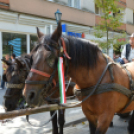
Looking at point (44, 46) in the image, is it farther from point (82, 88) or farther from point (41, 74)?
point (82, 88)

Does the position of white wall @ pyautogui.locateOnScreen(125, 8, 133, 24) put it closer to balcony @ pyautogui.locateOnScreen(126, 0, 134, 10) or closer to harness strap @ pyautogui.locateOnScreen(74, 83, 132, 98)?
balcony @ pyautogui.locateOnScreen(126, 0, 134, 10)

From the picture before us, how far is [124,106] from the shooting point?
2.49 m

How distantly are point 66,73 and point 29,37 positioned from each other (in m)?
8.74

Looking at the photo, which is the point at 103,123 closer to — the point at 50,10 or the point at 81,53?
the point at 81,53

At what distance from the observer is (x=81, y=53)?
2176 mm

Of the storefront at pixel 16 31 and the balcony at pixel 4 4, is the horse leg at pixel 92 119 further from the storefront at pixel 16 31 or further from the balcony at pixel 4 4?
the balcony at pixel 4 4

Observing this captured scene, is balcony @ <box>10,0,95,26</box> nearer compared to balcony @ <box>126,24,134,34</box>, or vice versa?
balcony @ <box>10,0,95,26</box>

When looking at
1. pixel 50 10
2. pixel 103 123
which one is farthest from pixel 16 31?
pixel 103 123

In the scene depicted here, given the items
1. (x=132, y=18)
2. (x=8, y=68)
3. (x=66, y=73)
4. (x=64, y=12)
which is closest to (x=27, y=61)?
(x=8, y=68)

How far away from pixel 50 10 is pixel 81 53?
9.36 metres

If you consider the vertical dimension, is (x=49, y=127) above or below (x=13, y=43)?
below

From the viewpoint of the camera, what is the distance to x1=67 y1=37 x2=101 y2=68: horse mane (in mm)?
2152

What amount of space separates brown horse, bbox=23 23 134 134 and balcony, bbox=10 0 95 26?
8.11m

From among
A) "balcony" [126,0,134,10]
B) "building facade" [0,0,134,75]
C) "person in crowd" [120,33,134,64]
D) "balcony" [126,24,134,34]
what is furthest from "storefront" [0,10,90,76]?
"balcony" [126,0,134,10]
